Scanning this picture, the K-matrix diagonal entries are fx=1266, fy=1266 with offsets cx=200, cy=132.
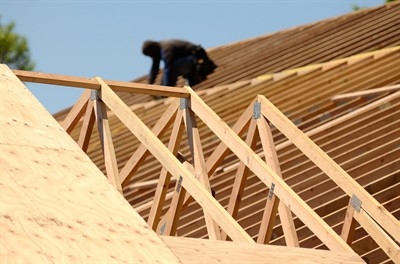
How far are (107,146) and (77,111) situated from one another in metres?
0.72

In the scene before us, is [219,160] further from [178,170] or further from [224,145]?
[178,170]

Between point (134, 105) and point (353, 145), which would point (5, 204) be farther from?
point (134, 105)

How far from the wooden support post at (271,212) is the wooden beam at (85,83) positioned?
67cm

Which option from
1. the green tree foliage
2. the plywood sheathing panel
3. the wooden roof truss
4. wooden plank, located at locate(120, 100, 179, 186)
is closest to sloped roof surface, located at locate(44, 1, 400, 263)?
the wooden roof truss

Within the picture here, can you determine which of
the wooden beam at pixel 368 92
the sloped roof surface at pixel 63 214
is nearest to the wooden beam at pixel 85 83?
the sloped roof surface at pixel 63 214

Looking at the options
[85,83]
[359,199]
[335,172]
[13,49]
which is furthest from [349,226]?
[13,49]

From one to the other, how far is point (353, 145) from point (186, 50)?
274 inches

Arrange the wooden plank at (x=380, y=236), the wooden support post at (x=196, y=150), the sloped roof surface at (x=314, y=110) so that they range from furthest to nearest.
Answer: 1. the sloped roof surface at (x=314, y=110)
2. the wooden support post at (x=196, y=150)
3. the wooden plank at (x=380, y=236)

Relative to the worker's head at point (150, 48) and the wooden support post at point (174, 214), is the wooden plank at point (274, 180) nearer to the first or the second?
the wooden support post at point (174, 214)

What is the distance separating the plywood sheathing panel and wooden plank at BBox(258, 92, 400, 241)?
2.11 metres

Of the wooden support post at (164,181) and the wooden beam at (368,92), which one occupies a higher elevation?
the wooden support post at (164,181)

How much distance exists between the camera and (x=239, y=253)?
7.13 m

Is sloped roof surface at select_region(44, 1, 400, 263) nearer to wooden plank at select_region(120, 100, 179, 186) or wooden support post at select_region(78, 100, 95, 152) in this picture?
wooden plank at select_region(120, 100, 179, 186)

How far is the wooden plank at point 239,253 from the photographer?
22.6 feet
